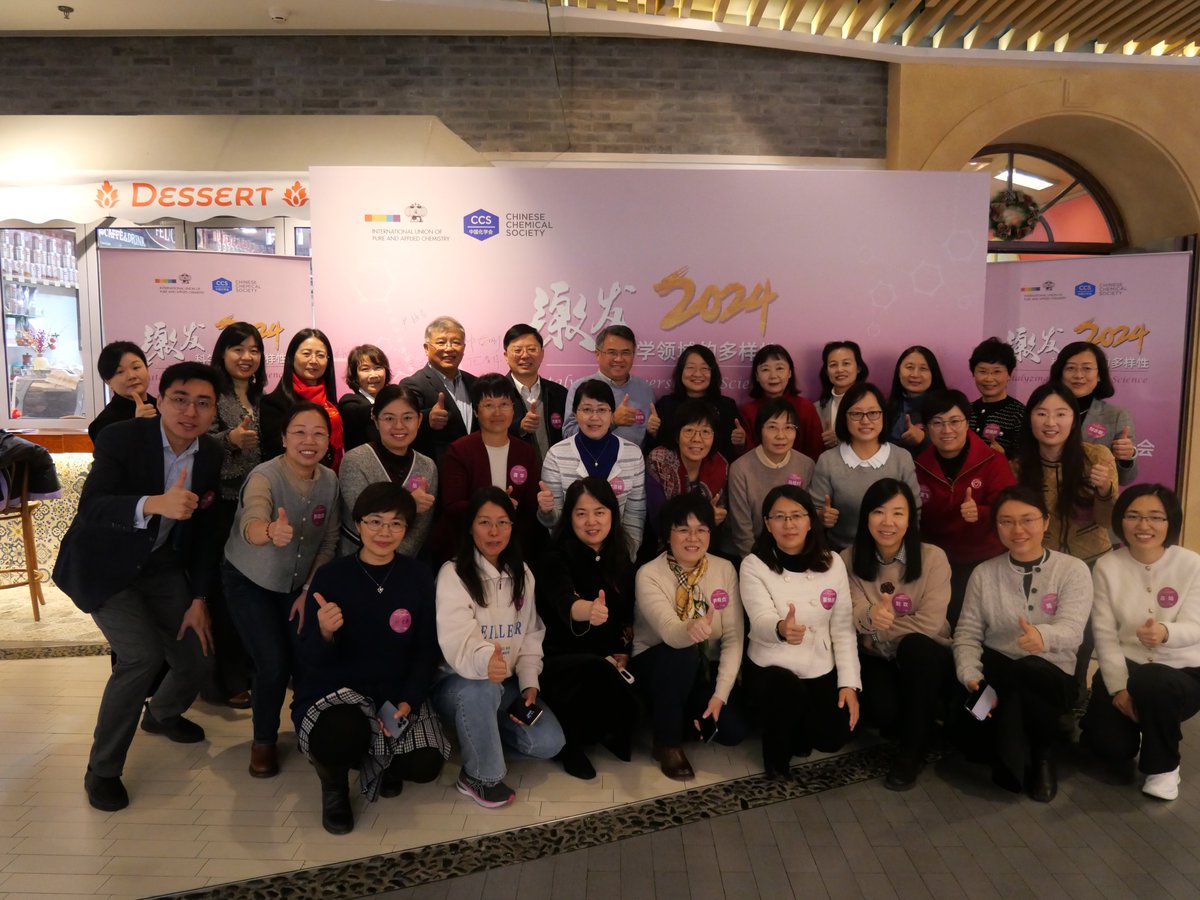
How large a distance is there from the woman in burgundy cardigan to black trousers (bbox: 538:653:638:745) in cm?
57

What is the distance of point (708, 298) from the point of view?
4.07 m

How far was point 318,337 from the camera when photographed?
3434 millimetres

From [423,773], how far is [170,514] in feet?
3.72

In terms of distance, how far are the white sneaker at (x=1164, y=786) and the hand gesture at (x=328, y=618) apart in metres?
2.63

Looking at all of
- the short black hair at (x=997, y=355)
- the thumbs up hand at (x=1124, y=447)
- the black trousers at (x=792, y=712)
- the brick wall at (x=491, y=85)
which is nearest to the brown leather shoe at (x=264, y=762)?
Answer: the black trousers at (x=792, y=712)

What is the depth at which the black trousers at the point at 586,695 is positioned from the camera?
271 centimetres

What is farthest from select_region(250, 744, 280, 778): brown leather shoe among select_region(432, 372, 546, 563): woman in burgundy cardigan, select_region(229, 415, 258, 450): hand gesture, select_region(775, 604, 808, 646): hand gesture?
select_region(775, 604, 808, 646): hand gesture

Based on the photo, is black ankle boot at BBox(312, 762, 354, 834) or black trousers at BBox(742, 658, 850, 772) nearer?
black ankle boot at BBox(312, 762, 354, 834)

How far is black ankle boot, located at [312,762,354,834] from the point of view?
2.36 metres

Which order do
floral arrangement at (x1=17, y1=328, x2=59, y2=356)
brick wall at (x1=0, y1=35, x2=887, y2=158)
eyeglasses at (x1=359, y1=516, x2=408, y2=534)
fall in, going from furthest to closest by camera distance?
floral arrangement at (x1=17, y1=328, x2=59, y2=356) → brick wall at (x1=0, y1=35, x2=887, y2=158) → eyeglasses at (x1=359, y1=516, x2=408, y2=534)

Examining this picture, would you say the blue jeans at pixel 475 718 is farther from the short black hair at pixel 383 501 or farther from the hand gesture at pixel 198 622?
the hand gesture at pixel 198 622

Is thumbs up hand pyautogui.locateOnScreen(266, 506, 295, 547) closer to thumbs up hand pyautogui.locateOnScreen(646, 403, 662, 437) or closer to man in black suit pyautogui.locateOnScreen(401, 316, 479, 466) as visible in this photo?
man in black suit pyautogui.locateOnScreen(401, 316, 479, 466)

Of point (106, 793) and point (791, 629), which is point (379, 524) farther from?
point (791, 629)

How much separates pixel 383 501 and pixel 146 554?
0.77 m
